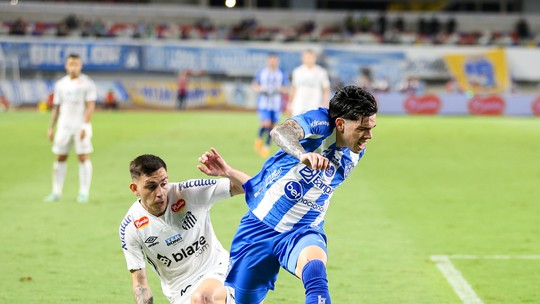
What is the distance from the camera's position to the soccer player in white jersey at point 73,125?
44.4ft

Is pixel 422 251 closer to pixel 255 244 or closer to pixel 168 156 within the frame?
pixel 255 244

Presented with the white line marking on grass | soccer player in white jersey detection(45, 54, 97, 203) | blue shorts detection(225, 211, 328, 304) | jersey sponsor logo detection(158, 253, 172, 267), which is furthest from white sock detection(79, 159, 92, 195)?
blue shorts detection(225, 211, 328, 304)

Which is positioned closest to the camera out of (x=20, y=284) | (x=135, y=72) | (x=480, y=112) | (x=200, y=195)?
(x=200, y=195)

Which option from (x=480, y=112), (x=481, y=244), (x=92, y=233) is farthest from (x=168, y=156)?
(x=480, y=112)

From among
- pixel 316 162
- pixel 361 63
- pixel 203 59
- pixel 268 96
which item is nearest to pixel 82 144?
pixel 268 96

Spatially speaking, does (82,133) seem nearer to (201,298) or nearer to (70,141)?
(70,141)

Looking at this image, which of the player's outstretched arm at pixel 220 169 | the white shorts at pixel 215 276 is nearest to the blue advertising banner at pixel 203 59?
the white shorts at pixel 215 276

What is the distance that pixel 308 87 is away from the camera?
21.2 metres

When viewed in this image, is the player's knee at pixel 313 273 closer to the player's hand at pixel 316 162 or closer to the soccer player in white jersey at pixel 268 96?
the player's hand at pixel 316 162

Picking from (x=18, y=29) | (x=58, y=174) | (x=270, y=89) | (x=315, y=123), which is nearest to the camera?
(x=315, y=123)

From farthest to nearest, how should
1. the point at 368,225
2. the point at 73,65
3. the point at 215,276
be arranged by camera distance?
the point at 73,65 < the point at 368,225 < the point at 215,276

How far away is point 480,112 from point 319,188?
1502 inches

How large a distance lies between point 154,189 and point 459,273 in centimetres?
417

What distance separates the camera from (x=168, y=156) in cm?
2003
